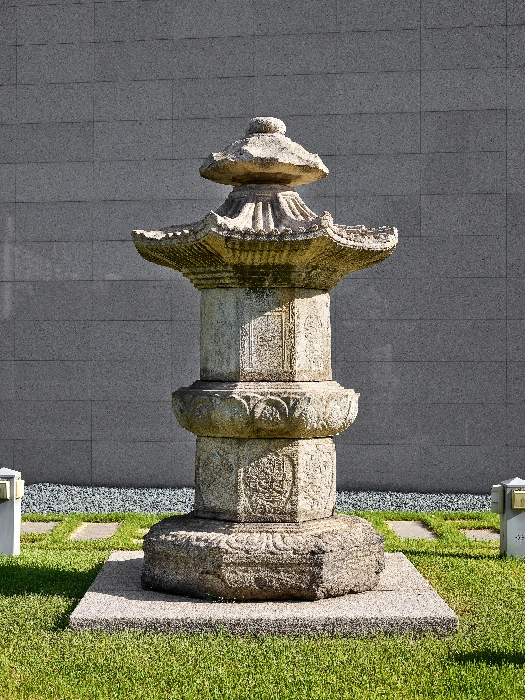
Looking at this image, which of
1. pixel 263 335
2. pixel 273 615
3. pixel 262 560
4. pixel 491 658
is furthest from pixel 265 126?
pixel 491 658

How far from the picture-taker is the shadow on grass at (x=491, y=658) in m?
4.51

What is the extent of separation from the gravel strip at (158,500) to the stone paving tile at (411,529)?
0.58m

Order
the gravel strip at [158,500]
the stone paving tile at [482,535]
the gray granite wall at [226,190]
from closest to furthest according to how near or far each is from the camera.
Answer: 1. the stone paving tile at [482,535]
2. the gravel strip at [158,500]
3. the gray granite wall at [226,190]

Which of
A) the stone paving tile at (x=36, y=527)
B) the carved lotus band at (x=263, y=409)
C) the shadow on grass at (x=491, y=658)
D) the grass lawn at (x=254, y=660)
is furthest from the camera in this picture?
the stone paving tile at (x=36, y=527)

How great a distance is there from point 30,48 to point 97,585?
694 cm

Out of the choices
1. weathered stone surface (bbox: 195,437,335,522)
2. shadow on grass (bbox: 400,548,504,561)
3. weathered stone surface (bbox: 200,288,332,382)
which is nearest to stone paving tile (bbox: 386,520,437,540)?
shadow on grass (bbox: 400,548,504,561)

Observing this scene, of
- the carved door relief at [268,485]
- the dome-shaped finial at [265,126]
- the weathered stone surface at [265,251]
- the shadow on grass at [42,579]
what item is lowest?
the shadow on grass at [42,579]

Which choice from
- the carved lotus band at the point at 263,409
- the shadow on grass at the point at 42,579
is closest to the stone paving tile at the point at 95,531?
the shadow on grass at the point at 42,579

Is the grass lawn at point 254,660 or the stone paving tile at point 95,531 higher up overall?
the grass lawn at point 254,660

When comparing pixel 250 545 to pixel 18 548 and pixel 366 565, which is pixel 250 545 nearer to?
pixel 366 565

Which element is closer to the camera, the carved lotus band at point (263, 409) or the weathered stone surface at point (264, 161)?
the carved lotus band at point (263, 409)

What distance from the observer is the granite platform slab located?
4918 millimetres

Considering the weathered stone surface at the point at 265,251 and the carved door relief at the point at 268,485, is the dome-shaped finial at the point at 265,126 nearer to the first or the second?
the weathered stone surface at the point at 265,251

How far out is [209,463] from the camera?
5.65 meters
